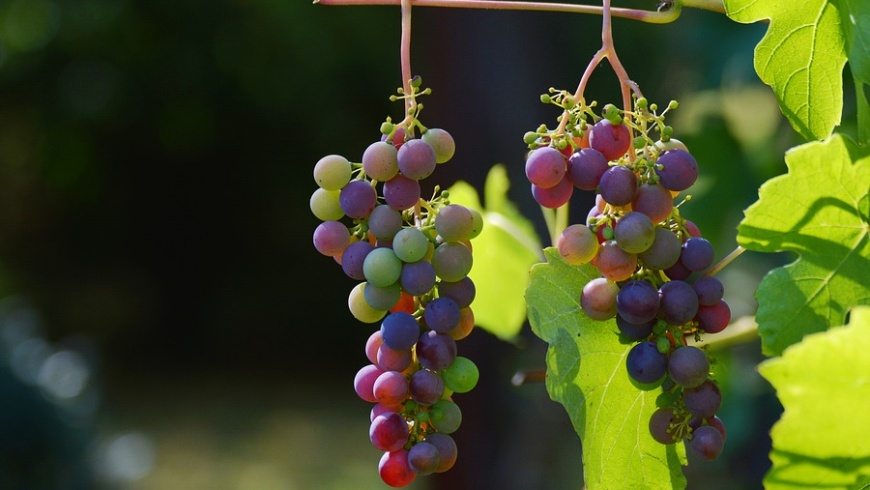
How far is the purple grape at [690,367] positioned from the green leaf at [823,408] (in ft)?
0.30

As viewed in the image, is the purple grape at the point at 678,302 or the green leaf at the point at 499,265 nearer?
the purple grape at the point at 678,302

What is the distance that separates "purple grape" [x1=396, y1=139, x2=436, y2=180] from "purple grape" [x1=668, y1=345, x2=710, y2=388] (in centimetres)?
16

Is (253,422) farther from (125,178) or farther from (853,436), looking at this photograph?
(853,436)

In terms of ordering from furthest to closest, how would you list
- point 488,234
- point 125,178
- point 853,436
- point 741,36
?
1. point 125,178
2. point 741,36
3. point 488,234
4. point 853,436

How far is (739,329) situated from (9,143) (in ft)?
22.4

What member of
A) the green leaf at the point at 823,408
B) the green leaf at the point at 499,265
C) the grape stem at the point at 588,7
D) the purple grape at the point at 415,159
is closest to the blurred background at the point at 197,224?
the green leaf at the point at 499,265

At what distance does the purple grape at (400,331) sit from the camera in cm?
49

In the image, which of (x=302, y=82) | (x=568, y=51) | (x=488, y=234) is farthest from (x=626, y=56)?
(x=488, y=234)

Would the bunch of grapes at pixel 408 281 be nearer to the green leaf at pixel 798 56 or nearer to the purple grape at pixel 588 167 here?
the purple grape at pixel 588 167

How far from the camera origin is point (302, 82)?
5.85 m

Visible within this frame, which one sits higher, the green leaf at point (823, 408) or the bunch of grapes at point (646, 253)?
the bunch of grapes at point (646, 253)

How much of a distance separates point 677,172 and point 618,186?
3 cm

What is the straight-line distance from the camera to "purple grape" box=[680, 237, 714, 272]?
1.58 ft

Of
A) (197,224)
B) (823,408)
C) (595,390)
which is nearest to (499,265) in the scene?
(595,390)
